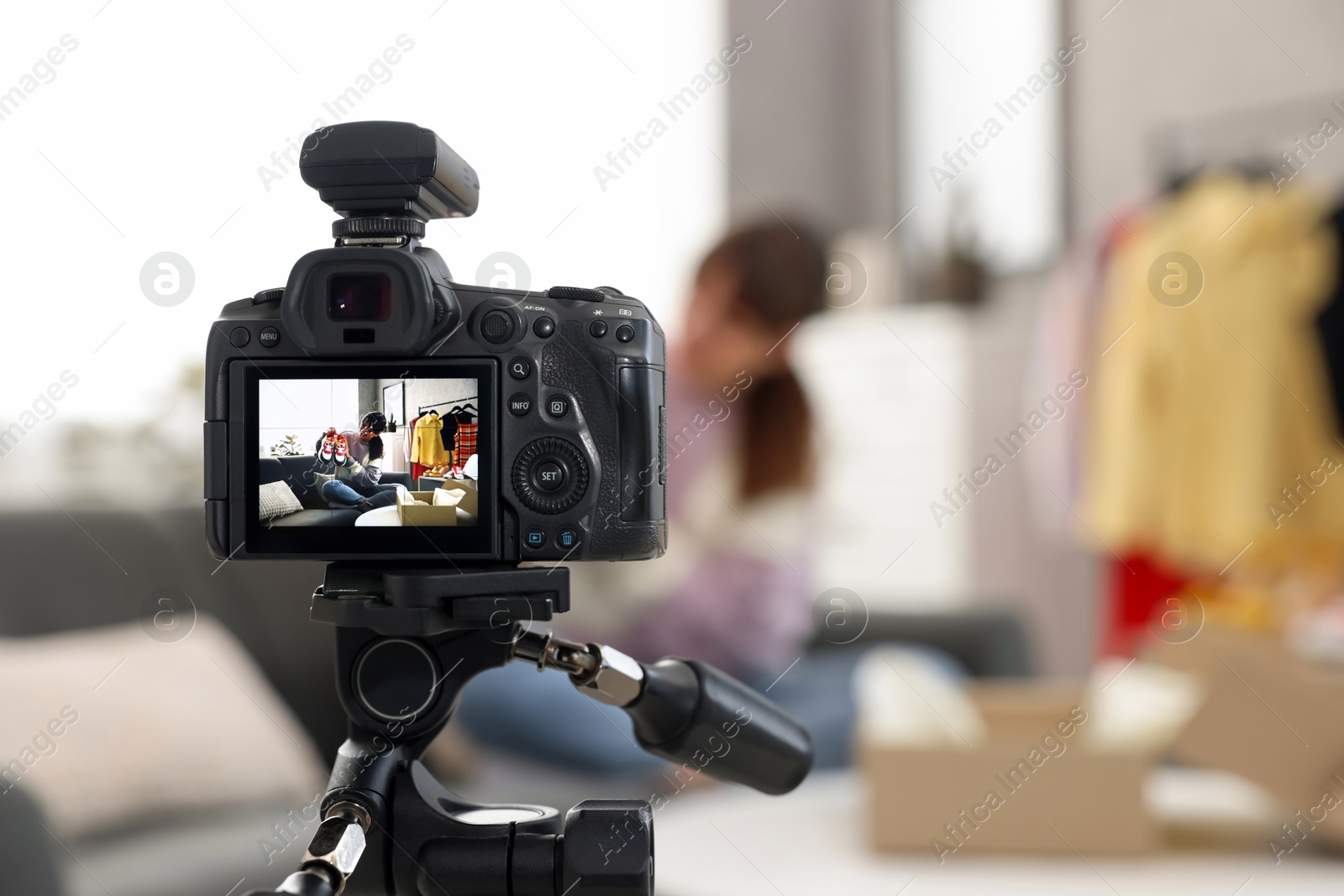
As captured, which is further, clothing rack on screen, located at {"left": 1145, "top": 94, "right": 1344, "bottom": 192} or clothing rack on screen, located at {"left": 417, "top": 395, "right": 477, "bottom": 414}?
clothing rack on screen, located at {"left": 1145, "top": 94, "right": 1344, "bottom": 192}

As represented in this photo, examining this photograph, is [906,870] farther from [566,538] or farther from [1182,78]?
[1182,78]

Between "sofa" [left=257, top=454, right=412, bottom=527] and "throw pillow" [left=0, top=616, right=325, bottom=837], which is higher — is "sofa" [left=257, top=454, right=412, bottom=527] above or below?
above

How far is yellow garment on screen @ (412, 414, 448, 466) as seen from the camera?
490mm

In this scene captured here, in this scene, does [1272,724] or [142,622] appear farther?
[142,622]

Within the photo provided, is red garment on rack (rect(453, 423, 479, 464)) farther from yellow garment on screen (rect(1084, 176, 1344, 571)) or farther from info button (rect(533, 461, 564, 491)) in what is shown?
yellow garment on screen (rect(1084, 176, 1344, 571))

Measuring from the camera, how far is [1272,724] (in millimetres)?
968

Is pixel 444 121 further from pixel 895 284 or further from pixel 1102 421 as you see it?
pixel 895 284

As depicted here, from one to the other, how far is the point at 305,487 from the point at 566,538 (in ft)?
0.43

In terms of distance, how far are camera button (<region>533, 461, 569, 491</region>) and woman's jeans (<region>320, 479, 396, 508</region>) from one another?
0.23 feet

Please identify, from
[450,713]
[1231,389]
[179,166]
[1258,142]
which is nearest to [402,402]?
[450,713]

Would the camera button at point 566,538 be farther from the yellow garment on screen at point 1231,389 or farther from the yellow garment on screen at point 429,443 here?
the yellow garment on screen at point 1231,389

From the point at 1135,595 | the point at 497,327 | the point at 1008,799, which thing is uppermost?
the point at 497,327

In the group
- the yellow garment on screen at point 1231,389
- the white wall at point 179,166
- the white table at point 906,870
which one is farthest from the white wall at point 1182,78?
the white table at point 906,870

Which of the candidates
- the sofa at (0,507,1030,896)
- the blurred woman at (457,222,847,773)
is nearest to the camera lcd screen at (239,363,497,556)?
the sofa at (0,507,1030,896)
